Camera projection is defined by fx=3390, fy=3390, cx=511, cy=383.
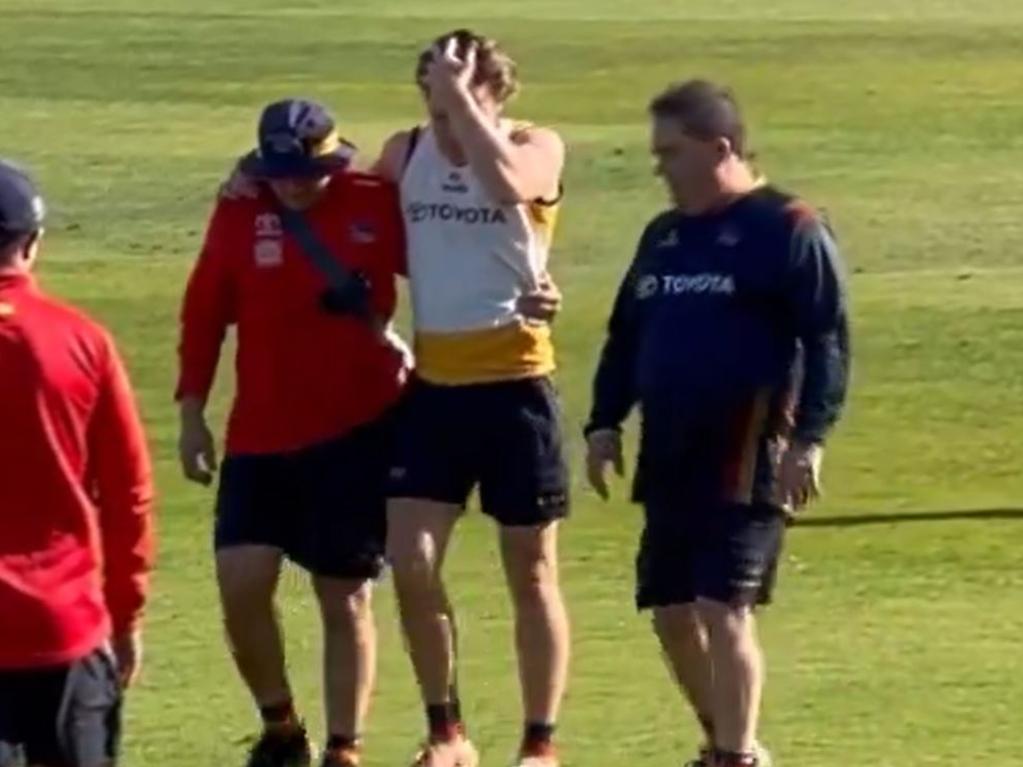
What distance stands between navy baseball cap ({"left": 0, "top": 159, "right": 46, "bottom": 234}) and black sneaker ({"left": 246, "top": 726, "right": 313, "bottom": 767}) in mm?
2924

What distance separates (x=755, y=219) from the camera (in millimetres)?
8578

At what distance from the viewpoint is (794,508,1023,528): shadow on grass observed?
44.2 ft

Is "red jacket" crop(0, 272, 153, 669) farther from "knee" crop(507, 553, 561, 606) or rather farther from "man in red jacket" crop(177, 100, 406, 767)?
"knee" crop(507, 553, 561, 606)

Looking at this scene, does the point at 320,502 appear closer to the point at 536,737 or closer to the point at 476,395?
the point at 476,395

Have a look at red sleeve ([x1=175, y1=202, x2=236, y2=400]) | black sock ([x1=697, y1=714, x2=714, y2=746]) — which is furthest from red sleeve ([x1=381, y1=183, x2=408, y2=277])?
black sock ([x1=697, y1=714, x2=714, y2=746])

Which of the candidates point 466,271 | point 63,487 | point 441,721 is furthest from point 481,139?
point 63,487

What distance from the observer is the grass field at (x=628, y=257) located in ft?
34.1

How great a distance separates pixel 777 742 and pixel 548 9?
37417 millimetres

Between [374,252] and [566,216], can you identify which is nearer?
[374,252]

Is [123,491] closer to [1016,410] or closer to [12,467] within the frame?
[12,467]

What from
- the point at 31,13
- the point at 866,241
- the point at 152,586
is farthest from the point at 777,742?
the point at 31,13

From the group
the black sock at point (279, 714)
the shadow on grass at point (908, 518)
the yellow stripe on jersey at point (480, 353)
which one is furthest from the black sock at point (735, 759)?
the shadow on grass at point (908, 518)

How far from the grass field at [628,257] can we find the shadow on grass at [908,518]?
3 cm

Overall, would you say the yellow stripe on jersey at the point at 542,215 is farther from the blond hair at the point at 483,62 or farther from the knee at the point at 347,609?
the knee at the point at 347,609
